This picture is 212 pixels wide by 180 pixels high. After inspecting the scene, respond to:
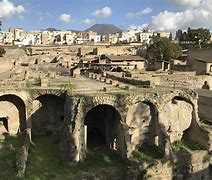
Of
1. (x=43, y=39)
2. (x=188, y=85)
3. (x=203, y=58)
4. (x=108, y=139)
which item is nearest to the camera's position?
(x=108, y=139)

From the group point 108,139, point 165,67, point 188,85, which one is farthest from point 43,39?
point 108,139

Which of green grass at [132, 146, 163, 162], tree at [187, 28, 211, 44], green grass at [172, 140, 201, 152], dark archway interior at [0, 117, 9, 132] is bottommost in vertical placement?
green grass at [132, 146, 163, 162]

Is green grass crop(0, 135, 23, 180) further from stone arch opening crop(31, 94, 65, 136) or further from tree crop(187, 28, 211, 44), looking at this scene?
tree crop(187, 28, 211, 44)

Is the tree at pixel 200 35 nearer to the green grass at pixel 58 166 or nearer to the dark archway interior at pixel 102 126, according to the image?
the dark archway interior at pixel 102 126

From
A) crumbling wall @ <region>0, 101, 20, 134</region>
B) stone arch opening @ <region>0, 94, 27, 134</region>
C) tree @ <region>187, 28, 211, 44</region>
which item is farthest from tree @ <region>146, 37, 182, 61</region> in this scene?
crumbling wall @ <region>0, 101, 20, 134</region>

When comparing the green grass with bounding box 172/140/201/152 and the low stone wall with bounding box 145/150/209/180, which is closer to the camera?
the low stone wall with bounding box 145/150/209/180

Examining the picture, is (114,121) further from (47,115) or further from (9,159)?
(9,159)

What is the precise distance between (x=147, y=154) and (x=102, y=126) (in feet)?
17.2

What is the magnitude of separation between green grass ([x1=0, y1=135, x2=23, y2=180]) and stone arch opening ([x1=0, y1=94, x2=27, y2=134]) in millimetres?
1320

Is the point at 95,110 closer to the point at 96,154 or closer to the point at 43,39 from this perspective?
the point at 96,154

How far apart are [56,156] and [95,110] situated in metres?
5.89

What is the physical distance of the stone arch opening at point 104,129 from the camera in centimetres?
2189

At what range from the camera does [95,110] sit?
983 inches

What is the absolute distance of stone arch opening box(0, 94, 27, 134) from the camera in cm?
2411
